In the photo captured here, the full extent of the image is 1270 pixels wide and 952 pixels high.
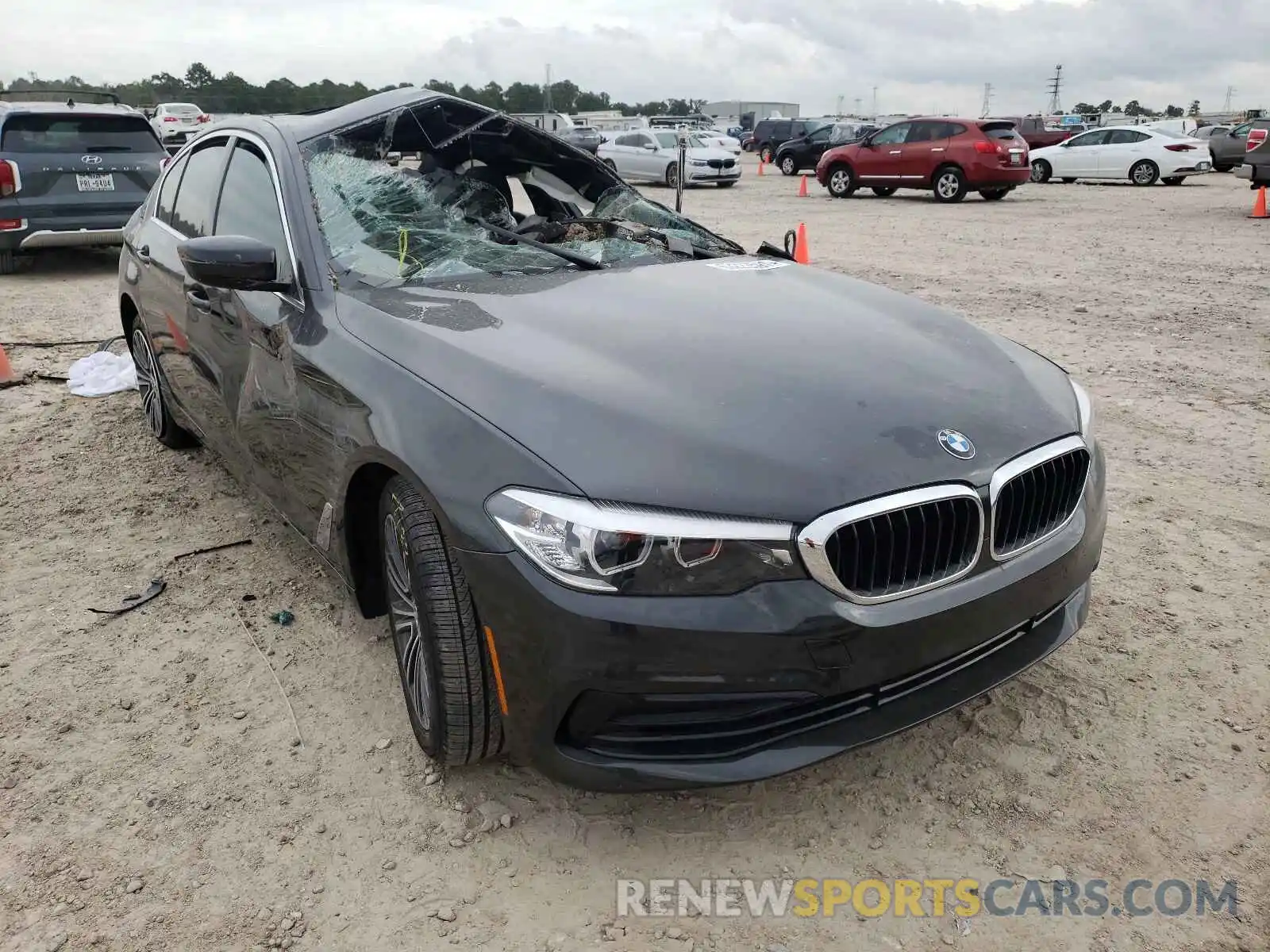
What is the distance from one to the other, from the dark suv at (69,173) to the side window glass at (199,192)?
226 inches

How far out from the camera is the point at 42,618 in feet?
10.6

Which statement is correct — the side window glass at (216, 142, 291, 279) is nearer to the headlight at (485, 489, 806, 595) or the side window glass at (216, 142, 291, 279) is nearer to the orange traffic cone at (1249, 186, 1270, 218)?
the headlight at (485, 489, 806, 595)

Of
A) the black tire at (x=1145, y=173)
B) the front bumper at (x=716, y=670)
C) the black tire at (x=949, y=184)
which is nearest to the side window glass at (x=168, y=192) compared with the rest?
the front bumper at (x=716, y=670)

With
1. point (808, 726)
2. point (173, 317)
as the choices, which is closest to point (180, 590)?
point (173, 317)

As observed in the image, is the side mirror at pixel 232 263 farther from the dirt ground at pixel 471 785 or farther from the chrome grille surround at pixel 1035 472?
the chrome grille surround at pixel 1035 472

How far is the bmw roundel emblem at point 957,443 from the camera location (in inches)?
81.4

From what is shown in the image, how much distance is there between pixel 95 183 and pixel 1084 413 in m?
9.76

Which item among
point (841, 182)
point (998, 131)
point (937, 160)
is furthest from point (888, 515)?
point (841, 182)

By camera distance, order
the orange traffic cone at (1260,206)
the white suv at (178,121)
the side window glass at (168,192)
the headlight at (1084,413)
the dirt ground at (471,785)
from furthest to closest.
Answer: the white suv at (178,121), the orange traffic cone at (1260,206), the side window glass at (168,192), the headlight at (1084,413), the dirt ground at (471,785)

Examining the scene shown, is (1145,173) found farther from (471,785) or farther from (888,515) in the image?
(471,785)

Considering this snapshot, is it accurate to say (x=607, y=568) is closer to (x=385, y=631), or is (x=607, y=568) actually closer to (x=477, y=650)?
(x=477, y=650)

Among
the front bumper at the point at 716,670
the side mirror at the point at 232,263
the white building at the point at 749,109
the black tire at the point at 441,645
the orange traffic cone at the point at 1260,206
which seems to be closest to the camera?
the front bumper at the point at 716,670

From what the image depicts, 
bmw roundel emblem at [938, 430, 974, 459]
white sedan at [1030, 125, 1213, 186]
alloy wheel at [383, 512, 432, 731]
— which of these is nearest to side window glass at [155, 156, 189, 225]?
alloy wheel at [383, 512, 432, 731]

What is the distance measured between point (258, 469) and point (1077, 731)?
261 cm
